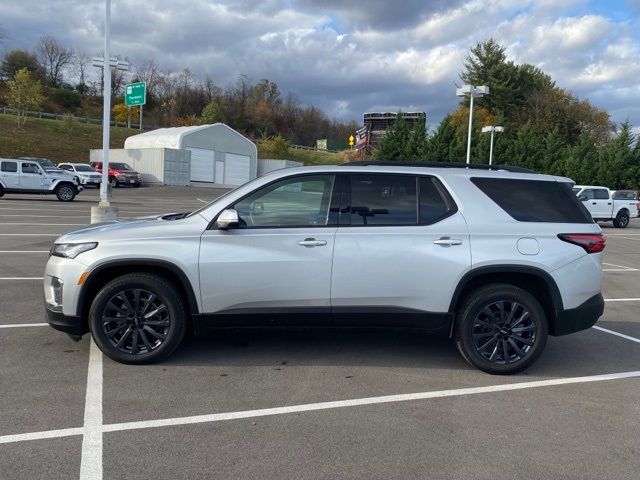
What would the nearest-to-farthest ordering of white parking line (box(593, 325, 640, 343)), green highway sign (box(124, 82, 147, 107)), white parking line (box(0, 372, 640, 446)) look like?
1. white parking line (box(0, 372, 640, 446))
2. white parking line (box(593, 325, 640, 343))
3. green highway sign (box(124, 82, 147, 107))

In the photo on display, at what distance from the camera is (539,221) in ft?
16.4

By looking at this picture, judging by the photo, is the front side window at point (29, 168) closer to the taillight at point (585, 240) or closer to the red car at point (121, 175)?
the red car at point (121, 175)

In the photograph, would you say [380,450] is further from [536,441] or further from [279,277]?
[279,277]

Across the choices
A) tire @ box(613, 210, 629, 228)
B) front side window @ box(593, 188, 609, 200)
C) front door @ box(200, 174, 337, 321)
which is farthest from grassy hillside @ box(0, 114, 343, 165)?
front door @ box(200, 174, 337, 321)

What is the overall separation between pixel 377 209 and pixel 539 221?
146 centimetres

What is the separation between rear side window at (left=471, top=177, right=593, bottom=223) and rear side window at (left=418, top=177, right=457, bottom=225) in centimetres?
33


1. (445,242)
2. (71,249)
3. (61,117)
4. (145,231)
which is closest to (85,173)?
(71,249)

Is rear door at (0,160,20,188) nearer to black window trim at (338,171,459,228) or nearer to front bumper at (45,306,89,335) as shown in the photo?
front bumper at (45,306,89,335)

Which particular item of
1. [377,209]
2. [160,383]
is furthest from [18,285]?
[377,209]

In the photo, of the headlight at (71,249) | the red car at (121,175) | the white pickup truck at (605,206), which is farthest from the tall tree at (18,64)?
the headlight at (71,249)

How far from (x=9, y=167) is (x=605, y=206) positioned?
27.2 meters

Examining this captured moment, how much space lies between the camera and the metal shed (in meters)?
47.3

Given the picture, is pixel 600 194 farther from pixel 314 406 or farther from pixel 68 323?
pixel 68 323

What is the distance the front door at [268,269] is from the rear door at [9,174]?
23853 mm
